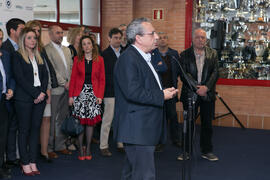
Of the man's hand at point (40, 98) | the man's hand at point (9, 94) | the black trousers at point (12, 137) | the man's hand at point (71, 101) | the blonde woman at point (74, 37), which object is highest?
the blonde woman at point (74, 37)

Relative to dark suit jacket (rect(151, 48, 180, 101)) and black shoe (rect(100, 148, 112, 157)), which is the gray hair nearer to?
dark suit jacket (rect(151, 48, 180, 101))

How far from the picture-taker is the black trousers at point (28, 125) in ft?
14.3

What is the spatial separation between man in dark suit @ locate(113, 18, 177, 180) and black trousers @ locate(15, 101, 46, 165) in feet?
5.94

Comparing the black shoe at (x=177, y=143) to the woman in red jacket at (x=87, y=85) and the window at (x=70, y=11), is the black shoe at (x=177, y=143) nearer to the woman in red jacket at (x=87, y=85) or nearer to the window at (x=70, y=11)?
the woman in red jacket at (x=87, y=85)

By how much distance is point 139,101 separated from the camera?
9.02 feet

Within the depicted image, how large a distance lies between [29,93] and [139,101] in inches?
80.3

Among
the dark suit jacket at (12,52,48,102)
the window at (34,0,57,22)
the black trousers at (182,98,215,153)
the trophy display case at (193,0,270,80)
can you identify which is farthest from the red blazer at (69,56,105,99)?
the trophy display case at (193,0,270,80)

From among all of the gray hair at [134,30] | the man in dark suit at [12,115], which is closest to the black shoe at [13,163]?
the man in dark suit at [12,115]

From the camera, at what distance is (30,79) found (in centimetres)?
442

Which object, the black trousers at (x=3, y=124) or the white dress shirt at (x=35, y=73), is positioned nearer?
the black trousers at (x=3, y=124)

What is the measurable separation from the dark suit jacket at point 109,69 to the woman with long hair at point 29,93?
1057 millimetres

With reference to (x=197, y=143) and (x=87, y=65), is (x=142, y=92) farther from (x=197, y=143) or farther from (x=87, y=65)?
(x=197, y=143)

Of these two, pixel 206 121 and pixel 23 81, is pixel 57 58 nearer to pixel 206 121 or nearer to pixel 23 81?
pixel 23 81

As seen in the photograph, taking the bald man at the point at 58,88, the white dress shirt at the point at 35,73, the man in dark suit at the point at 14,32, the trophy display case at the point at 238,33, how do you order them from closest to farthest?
1. the white dress shirt at the point at 35,73
2. the man in dark suit at the point at 14,32
3. the bald man at the point at 58,88
4. the trophy display case at the point at 238,33
